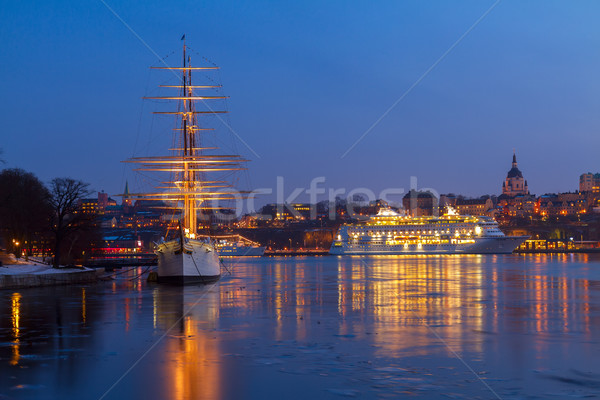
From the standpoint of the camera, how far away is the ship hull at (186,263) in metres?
55.5

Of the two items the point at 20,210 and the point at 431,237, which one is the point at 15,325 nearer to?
the point at 20,210

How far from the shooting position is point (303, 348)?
21062 mm

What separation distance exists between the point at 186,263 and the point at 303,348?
3557cm

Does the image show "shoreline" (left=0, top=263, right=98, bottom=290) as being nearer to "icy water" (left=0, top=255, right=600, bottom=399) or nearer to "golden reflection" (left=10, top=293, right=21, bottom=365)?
"golden reflection" (left=10, top=293, right=21, bottom=365)

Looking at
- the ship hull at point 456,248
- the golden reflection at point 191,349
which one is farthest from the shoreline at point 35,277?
the ship hull at point 456,248

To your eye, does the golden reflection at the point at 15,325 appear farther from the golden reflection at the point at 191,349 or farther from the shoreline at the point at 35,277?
the shoreline at the point at 35,277

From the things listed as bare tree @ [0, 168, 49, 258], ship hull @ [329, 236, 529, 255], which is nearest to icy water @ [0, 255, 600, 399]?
bare tree @ [0, 168, 49, 258]

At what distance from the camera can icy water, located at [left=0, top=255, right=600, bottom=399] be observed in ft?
51.5

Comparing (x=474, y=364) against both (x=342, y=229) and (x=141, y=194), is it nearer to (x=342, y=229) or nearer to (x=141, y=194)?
(x=141, y=194)

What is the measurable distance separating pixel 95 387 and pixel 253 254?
6372 inches

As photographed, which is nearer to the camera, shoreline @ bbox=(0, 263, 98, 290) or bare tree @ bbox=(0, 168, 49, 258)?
shoreline @ bbox=(0, 263, 98, 290)

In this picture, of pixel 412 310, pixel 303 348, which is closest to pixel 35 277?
pixel 412 310

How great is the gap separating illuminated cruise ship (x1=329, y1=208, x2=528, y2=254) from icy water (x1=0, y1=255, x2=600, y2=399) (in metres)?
118

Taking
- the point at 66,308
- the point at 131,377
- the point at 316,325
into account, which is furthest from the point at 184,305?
the point at 131,377
